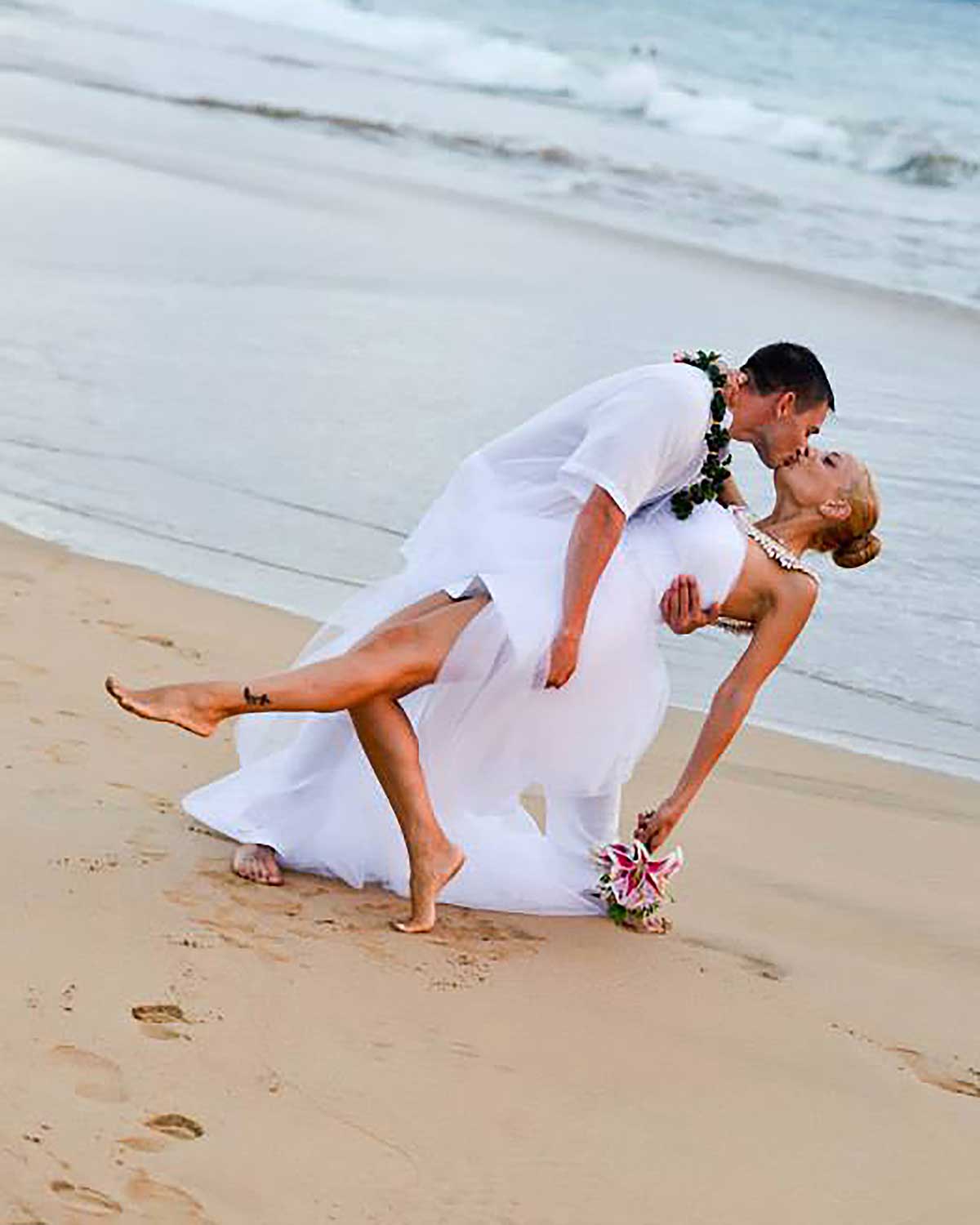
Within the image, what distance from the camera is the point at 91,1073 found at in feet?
13.0

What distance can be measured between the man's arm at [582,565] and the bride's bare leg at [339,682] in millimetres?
209

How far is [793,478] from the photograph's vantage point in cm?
527

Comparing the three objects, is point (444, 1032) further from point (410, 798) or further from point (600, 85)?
point (600, 85)

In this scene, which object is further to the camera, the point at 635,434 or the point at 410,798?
the point at 410,798

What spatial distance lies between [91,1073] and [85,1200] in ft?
1.34

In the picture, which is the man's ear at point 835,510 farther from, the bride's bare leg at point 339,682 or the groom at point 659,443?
the bride's bare leg at point 339,682

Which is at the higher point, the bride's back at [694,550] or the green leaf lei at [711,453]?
the green leaf lei at [711,453]

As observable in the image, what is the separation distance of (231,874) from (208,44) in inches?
948

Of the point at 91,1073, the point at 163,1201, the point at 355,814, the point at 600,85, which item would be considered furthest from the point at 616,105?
the point at 163,1201

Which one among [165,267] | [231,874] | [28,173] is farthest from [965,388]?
[231,874]

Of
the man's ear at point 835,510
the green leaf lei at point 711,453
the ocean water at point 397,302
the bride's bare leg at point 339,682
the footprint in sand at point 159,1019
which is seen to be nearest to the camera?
the footprint in sand at point 159,1019

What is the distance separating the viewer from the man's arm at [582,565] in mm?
4918

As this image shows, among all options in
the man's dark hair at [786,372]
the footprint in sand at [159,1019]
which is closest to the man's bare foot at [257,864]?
the footprint in sand at [159,1019]

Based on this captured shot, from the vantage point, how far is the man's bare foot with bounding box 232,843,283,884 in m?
5.20
